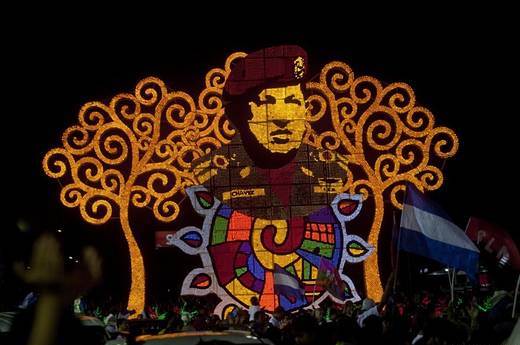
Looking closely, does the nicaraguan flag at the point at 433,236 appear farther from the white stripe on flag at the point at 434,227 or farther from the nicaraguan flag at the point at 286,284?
the nicaraguan flag at the point at 286,284

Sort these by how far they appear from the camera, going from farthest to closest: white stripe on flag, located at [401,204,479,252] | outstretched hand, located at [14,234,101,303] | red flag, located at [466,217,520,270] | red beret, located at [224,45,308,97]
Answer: red beret, located at [224,45,308,97], red flag, located at [466,217,520,270], white stripe on flag, located at [401,204,479,252], outstretched hand, located at [14,234,101,303]

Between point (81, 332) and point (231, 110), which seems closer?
point (81, 332)

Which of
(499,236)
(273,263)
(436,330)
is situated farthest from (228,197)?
(436,330)

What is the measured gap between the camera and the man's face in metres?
18.9

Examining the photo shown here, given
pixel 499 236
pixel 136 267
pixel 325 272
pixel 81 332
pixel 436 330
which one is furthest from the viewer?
pixel 136 267

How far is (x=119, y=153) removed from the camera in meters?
20.3

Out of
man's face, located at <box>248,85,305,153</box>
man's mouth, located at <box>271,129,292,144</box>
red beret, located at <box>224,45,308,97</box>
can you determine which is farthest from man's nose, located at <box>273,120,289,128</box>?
red beret, located at <box>224,45,308,97</box>

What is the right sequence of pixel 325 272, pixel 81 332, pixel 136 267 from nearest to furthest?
1. pixel 81 332
2. pixel 325 272
3. pixel 136 267

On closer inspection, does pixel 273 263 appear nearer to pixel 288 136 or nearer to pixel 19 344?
pixel 288 136

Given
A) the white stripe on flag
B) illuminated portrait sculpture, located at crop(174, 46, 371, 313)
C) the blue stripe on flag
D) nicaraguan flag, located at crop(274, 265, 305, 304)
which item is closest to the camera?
the blue stripe on flag

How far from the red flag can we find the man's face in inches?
295

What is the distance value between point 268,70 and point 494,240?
8.76 meters

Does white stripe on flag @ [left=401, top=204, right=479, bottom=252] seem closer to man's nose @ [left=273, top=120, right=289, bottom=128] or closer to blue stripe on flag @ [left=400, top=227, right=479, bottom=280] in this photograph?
blue stripe on flag @ [left=400, top=227, right=479, bottom=280]

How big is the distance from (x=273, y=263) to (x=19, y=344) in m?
13.7
